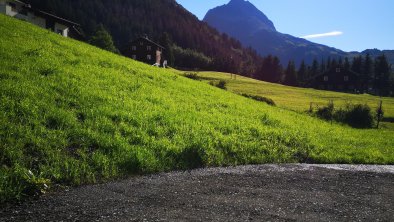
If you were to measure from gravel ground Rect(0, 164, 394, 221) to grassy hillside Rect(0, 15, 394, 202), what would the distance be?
983 millimetres

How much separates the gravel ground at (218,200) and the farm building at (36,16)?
73600 millimetres

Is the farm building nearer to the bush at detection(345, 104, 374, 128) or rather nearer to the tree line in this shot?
the bush at detection(345, 104, 374, 128)

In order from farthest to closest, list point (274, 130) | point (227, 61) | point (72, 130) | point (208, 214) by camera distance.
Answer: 1. point (227, 61)
2. point (274, 130)
3. point (72, 130)
4. point (208, 214)

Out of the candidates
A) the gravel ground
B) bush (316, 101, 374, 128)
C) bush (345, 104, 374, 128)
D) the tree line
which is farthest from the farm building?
the tree line

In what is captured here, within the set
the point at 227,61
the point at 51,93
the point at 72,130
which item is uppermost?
the point at 227,61

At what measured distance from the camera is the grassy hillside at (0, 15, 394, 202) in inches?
456

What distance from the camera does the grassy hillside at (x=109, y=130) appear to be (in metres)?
11.6

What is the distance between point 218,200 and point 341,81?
154m

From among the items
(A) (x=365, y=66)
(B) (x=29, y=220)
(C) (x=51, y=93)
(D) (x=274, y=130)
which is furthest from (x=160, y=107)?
(A) (x=365, y=66)

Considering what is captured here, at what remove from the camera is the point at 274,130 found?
922 inches

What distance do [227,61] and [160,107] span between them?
17743 cm

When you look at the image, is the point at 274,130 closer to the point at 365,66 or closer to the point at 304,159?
the point at 304,159

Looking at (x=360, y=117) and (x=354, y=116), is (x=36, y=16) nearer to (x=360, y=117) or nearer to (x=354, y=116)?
(x=354, y=116)

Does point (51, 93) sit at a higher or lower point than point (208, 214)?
higher
